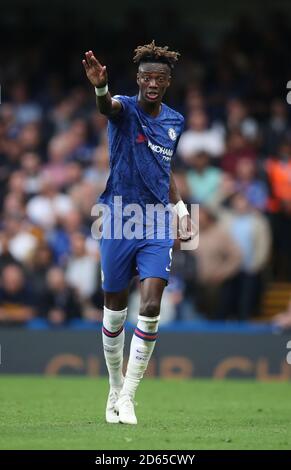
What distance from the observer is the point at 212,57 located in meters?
19.4

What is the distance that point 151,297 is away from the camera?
27.5 ft

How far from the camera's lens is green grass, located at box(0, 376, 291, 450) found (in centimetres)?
→ 724

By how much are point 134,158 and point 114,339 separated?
1.46 meters

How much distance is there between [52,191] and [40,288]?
1.84m

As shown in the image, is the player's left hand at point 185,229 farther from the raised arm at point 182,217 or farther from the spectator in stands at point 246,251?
the spectator in stands at point 246,251

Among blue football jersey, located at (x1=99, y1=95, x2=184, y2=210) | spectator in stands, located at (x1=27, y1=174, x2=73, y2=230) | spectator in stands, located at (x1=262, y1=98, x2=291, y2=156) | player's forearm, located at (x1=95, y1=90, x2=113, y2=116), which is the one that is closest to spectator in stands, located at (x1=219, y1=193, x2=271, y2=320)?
spectator in stands, located at (x1=262, y1=98, x2=291, y2=156)

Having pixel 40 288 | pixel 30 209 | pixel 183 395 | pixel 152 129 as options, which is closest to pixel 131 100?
pixel 152 129


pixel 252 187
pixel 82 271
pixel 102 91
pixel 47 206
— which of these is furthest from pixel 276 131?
pixel 102 91

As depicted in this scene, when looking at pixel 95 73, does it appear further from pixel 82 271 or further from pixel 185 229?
pixel 82 271

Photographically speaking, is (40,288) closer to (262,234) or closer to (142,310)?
(262,234)

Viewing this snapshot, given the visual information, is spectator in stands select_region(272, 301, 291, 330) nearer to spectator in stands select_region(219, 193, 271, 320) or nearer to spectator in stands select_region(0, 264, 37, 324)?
spectator in stands select_region(219, 193, 271, 320)

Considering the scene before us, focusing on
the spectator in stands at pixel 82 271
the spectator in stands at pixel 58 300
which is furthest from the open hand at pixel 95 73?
the spectator in stands at pixel 82 271
